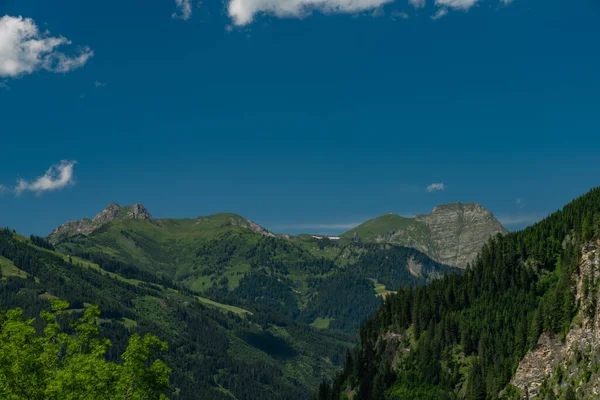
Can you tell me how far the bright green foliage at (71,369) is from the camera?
59.7 m

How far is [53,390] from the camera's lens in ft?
193

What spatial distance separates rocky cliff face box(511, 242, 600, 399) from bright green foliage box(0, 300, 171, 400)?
118743mm

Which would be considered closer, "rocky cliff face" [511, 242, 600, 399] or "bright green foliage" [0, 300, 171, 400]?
"bright green foliage" [0, 300, 171, 400]

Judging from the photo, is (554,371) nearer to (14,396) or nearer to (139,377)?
(139,377)

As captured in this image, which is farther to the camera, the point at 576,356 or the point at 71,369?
the point at 576,356

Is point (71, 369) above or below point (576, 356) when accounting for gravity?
above

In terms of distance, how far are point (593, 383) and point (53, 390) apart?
13035 cm

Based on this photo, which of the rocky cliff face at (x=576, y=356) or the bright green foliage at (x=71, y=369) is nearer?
the bright green foliage at (x=71, y=369)

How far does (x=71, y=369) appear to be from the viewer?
198 feet

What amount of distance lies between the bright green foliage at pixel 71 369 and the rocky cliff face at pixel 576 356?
11874 centimetres

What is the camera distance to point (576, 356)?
549 ft

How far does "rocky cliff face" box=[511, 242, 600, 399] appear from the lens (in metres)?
158

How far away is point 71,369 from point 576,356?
144m

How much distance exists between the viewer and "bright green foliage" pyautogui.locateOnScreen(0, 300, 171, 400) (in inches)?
2349
